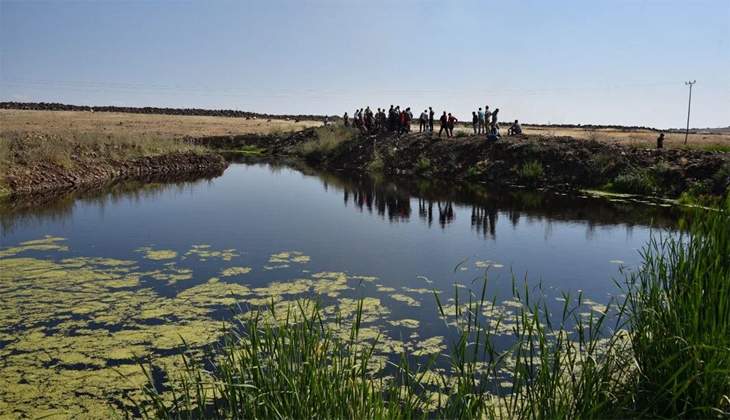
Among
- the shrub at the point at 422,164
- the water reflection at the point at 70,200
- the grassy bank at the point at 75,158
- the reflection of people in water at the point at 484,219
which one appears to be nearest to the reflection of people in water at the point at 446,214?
the reflection of people in water at the point at 484,219

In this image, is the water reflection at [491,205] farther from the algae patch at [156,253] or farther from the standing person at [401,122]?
the standing person at [401,122]


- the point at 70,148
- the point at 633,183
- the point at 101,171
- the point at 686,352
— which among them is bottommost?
the point at 101,171

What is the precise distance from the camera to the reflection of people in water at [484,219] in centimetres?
1734

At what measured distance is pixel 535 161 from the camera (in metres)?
29.3

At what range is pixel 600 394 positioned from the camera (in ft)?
17.3

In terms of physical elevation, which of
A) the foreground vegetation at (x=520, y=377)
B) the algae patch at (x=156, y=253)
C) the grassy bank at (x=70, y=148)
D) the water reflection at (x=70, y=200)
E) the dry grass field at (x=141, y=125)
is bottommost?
the algae patch at (x=156, y=253)

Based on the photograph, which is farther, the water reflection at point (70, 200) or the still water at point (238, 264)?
the water reflection at point (70, 200)

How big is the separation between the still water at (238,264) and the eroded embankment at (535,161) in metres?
2.52

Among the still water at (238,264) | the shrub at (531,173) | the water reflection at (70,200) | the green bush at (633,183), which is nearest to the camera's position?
the still water at (238,264)

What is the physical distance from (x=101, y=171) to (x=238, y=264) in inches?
743

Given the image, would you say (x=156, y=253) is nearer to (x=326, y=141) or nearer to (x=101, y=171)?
(x=101, y=171)

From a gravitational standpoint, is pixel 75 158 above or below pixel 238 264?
above

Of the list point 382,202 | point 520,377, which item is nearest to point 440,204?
point 382,202

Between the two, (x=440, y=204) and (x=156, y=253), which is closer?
(x=156, y=253)
